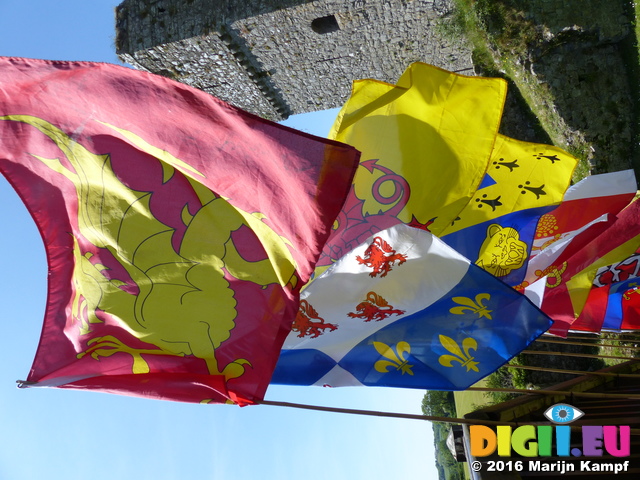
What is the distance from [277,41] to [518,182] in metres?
6.26

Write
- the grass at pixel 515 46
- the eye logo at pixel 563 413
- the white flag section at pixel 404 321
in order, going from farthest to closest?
the grass at pixel 515 46, the eye logo at pixel 563 413, the white flag section at pixel 404 321

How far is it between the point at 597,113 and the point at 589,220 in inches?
164

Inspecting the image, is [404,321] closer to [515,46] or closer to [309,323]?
[309,323]

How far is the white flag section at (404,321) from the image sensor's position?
3.20 meters

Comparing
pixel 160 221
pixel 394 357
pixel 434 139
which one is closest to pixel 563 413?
pixel 394 357

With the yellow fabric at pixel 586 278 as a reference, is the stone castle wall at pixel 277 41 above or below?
above

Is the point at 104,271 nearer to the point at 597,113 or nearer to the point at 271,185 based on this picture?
the point at 271,185

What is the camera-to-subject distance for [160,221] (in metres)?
3.18

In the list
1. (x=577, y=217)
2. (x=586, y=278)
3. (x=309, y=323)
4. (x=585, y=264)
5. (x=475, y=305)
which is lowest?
(x=309, y=323)

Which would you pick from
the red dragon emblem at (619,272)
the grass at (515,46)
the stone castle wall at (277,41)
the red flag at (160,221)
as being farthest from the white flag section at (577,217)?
the stone castle wall at (277,41)

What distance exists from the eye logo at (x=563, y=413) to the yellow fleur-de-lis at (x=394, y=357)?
137cm

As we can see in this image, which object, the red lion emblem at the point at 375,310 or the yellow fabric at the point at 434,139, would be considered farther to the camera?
the yellow fabric at the point at 434,139

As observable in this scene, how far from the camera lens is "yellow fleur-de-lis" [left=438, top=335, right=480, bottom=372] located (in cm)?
327

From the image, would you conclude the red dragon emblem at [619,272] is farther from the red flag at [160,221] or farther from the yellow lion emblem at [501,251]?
the red flag at [160,221]
